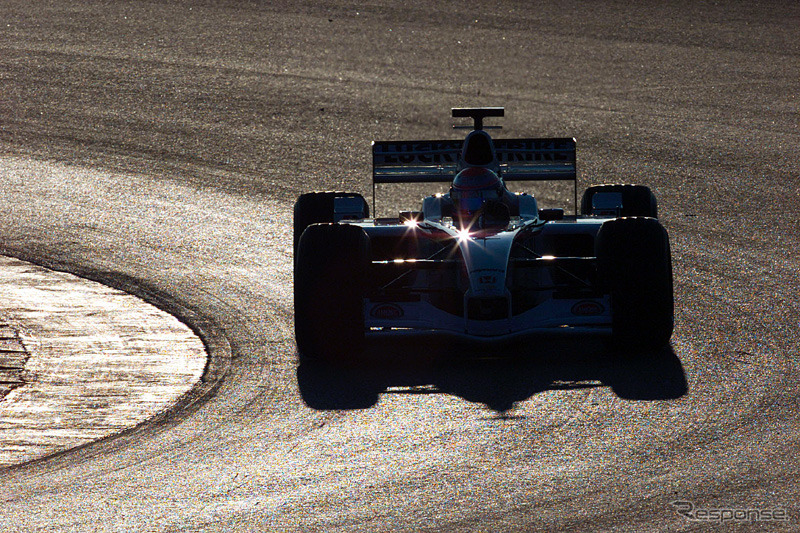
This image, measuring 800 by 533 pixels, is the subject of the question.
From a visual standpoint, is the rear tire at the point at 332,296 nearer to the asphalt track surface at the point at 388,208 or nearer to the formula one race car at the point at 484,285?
the formula one race car at the point at 484,285

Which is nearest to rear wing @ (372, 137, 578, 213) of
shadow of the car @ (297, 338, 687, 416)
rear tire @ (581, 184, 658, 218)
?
rear tire @ (581, 184, 658, 218)

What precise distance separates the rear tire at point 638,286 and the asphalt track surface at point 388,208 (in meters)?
0.22

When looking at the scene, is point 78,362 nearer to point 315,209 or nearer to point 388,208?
point 315,209

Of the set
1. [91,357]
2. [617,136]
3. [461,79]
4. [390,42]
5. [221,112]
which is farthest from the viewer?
[390,42]

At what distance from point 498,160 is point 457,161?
0.42 m

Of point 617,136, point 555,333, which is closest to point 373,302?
point 555,333

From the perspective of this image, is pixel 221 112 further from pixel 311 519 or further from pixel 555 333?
pixel 311 519

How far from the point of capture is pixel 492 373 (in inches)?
403

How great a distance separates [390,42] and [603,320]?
57.1 ft

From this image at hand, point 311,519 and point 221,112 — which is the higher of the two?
point 221,112

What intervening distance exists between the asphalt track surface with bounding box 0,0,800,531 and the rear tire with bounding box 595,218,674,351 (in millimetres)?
224

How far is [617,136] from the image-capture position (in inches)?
799

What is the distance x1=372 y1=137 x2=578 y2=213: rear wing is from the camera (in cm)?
1348

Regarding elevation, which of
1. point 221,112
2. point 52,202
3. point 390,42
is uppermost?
point 390,42
